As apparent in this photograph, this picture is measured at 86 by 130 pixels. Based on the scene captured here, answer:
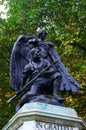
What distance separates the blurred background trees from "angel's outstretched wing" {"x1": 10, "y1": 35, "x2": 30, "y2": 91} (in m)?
6.54

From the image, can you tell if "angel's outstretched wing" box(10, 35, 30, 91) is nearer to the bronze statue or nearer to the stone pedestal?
the bronze statue

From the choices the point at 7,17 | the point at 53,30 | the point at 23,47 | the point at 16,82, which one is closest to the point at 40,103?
the point at 16,82

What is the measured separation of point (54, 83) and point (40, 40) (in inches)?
50.5

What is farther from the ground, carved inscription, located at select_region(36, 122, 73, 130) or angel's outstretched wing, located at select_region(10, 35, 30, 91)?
angel's outstretched wing, located at select_region(10, 35, 30, 91)

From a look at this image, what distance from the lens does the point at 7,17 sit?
61.5 ft

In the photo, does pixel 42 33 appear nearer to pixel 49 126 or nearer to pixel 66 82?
pixel 66 82

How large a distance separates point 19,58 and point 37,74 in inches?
33.1

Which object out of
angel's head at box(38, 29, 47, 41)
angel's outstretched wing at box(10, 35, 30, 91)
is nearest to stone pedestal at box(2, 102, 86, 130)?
angel's outstretched wing at box(10, 35, 30, 91)

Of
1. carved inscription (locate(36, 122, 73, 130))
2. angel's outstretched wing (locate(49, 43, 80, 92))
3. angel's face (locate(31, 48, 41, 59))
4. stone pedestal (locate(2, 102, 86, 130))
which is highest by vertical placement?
angel's face (locate(31, 48, 41, 59))

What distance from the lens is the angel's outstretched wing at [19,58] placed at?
9.27 meters

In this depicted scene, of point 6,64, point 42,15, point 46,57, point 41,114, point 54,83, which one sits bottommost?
point 41,114

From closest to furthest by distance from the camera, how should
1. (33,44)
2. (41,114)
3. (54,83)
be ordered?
(41,114)
(54,83)
(33,44)

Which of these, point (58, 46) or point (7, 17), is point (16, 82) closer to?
point (58, 46)

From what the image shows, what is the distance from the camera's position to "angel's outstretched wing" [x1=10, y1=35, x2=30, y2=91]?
9267mm
